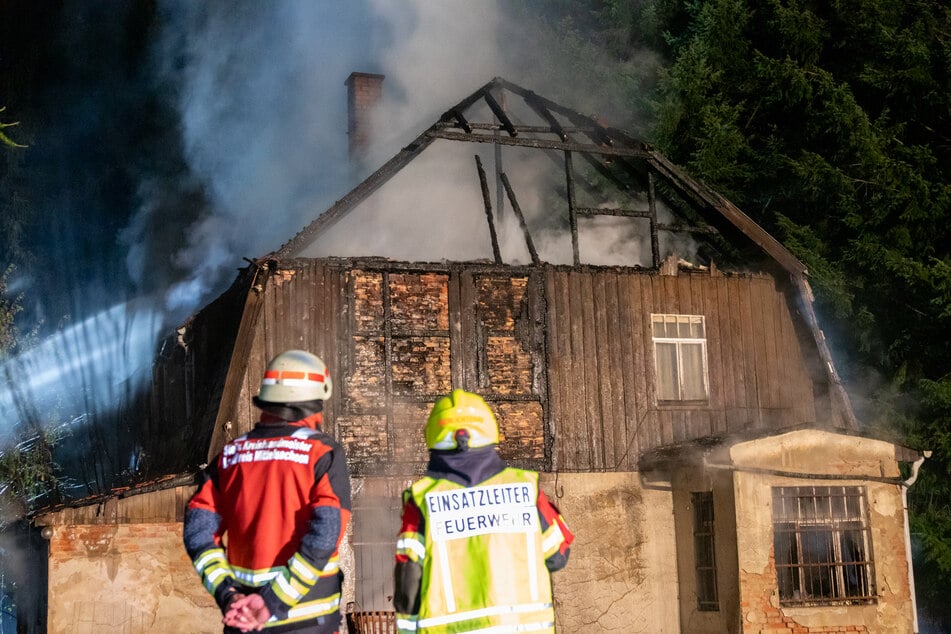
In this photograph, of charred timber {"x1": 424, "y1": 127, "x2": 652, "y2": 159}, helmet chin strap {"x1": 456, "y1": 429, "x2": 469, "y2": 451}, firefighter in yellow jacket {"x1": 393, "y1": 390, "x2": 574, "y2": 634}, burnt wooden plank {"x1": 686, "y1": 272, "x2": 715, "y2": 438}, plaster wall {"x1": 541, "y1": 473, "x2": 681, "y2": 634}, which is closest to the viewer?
firefighter in yellow jacket {"x1": 393, "y1": 390, "x2": 574, "y2": 634}

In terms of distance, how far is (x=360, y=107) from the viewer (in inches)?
900

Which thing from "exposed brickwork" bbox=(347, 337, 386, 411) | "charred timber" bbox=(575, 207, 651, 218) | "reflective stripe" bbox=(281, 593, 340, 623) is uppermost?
"charred timber" bbox=(575, 207, 651, 218)

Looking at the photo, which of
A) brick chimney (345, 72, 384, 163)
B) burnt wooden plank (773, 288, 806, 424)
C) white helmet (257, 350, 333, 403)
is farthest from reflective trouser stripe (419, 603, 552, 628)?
brick chimney (345, 72, 384, 163)

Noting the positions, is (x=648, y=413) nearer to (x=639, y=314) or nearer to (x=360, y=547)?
(x=639, y=314)

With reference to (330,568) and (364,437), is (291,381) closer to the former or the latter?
(330,568)

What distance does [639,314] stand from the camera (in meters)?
16.6

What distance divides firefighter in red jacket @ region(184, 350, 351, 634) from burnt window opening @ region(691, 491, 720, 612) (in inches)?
420

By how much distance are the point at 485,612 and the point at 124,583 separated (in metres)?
9.79

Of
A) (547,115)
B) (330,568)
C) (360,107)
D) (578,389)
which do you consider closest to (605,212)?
(547,115)

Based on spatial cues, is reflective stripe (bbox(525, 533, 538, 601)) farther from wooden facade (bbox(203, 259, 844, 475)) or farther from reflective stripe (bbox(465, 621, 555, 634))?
wooden facade (bbox(203, 259, 844, 475))

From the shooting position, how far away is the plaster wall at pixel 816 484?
1384cm

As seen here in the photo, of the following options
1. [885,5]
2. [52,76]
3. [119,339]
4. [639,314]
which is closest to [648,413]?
[639,314]

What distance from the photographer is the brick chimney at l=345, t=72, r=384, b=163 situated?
74.8 ft

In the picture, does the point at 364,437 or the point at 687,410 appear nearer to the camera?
the point at 364,437
